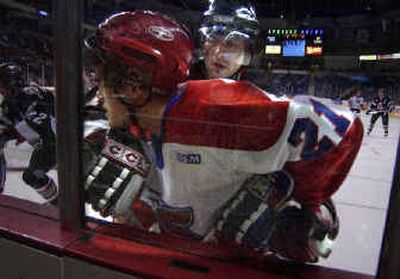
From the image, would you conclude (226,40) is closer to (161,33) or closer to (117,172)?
(161,33)

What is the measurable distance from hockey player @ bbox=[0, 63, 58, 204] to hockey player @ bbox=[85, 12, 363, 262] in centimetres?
35

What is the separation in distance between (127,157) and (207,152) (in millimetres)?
156

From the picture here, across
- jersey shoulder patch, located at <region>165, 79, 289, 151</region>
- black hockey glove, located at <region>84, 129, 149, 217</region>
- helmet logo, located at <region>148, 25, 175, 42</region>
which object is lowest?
black hockey glove, located at <region>84, 129, 149, 217</region>

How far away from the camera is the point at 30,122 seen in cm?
120

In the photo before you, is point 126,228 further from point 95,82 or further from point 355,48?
point 355,48

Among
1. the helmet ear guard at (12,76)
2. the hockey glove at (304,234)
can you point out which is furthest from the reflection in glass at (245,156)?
the helmet ear guard at (12,76)

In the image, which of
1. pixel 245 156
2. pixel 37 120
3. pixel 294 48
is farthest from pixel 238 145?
pixel 37 120

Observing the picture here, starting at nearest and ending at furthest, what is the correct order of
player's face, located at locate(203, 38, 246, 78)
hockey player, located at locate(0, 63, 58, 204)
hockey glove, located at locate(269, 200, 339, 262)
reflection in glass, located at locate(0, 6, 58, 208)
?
hockey glove, located at locate(269, 200, 339, 262) → player's face, located at locate(203, 38, 246, 78) → reflection in glass, located at locate(0, 6, 58, 208) → hockey player, located at locate(0, 63, 58, 204)

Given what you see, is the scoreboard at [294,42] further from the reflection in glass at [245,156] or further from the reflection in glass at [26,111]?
the reflection in glass at [26,111]

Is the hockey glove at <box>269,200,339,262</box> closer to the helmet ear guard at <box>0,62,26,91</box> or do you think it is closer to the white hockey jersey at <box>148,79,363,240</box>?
the white hockey jersey at <box>148,79,363,240</box>

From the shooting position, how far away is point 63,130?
2.48 ft

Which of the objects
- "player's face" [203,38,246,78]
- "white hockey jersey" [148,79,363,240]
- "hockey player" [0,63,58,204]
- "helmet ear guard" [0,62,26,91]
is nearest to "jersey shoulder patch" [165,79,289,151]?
"white hockey jersey" [148,79,363,240]

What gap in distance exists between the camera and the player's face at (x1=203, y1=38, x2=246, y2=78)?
82 cm

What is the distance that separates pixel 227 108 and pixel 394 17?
0.94 ft
